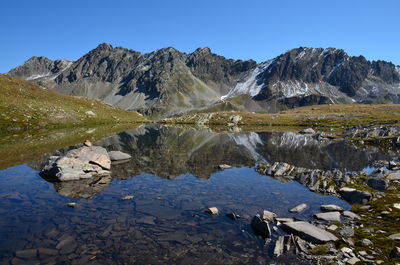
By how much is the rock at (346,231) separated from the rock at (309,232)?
106 cm

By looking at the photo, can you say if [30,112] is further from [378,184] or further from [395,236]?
[395,236]

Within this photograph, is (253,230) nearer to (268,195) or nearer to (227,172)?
(268,195)

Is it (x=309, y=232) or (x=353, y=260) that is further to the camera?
(x=309, y=232)

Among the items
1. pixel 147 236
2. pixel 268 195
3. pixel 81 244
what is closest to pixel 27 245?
pixel 81 244

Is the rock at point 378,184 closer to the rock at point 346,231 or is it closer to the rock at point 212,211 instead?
the rock at point 346,231

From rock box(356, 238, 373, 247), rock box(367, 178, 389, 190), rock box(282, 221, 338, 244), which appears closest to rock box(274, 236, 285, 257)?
rock box(282, 221, 338, 244)

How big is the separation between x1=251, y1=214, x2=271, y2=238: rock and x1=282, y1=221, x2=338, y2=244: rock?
170 centimetres

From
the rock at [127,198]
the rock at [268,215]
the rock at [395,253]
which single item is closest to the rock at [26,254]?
the rock at [127,198]

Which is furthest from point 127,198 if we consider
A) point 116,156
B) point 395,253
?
point 116,156

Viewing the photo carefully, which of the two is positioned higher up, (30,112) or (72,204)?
(30,112)

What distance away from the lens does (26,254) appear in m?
16.3

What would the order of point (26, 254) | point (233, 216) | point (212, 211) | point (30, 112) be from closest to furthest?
point (26, 254), point (233, 216), point (212, 211), point (30, 112)

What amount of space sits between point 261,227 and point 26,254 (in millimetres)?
14541

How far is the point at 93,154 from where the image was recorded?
39.9m
